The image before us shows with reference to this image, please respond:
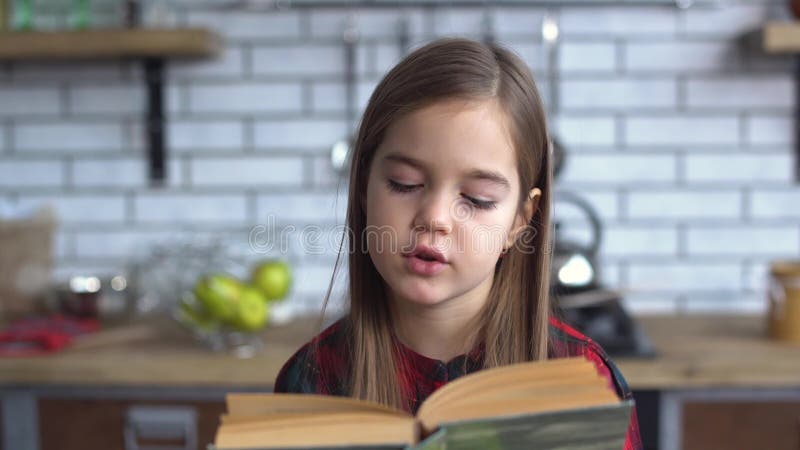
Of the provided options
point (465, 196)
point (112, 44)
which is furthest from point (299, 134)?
point (465, 196)

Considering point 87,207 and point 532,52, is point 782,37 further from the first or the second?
point 87,207

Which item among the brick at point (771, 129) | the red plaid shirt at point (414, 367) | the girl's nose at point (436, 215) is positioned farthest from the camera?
the brick at point (771, 129)

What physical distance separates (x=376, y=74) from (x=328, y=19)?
0.59 ft

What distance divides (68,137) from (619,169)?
1409 millimetres

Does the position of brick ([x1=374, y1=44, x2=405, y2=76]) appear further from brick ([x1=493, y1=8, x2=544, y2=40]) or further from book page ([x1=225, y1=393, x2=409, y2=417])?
book page ([x1=225, y1=393, x2=409, y2=417])

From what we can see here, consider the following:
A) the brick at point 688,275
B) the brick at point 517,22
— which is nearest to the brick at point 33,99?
the brick at point 517,22

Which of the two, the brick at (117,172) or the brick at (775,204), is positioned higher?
the brick at (117,172)

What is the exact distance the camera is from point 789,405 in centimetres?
152

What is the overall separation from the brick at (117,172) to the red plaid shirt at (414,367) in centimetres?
123

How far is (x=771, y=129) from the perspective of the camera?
76.3 inches

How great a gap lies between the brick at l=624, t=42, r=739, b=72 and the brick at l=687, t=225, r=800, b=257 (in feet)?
1.30

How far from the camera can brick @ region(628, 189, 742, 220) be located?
Result: 1973mm

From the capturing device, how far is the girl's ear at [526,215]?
86 cm

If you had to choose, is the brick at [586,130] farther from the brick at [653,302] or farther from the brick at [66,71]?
the brick at [66,71]
